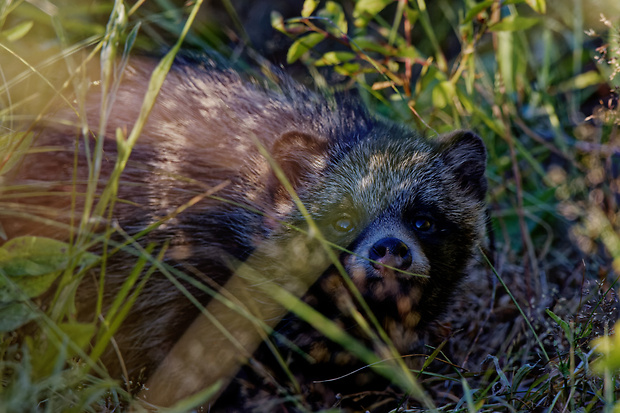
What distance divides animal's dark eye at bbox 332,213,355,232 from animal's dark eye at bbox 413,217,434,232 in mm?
341

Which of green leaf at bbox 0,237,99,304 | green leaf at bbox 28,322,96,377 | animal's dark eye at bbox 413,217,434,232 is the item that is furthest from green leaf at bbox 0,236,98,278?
animal's dark eye at bbox 413,217,434,232

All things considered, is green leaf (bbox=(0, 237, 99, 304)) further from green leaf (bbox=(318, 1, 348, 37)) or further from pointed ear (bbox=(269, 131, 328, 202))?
green leaf (bbox=(318, 1, 348, 37))

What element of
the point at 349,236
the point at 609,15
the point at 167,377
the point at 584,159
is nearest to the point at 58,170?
the point at 167,377

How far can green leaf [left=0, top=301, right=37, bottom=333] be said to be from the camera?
2061 millimetres

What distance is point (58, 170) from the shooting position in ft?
10.5

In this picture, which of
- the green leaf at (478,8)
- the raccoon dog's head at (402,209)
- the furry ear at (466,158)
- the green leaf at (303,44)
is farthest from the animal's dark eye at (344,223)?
the green leaf at (478,8)

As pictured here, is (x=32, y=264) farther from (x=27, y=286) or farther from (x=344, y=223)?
(x=344, y=223)

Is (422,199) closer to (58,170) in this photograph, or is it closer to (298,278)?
(298,278)

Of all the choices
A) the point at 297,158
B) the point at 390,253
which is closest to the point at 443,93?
the point at 297,158

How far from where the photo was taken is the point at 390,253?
103 inches

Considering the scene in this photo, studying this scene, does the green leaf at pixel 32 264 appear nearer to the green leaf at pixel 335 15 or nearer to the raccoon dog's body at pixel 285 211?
the raccoon dog's body at pixel 285 211

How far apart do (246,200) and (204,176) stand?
0.29 m

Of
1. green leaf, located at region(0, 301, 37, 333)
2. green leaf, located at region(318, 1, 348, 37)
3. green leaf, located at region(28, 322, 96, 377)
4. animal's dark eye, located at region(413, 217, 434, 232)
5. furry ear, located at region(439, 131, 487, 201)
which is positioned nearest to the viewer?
green leaf, located at region(28, 322, 96, 377)

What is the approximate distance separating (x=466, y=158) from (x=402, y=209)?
59 cm
